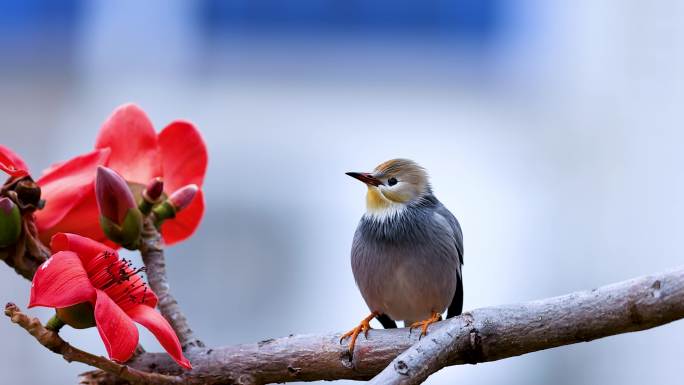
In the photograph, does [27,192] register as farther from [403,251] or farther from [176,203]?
[403,251]

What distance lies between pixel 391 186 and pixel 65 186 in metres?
0.77

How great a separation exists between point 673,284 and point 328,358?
35 centimetres

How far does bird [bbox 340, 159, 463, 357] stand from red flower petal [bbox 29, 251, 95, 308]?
2.55 feet

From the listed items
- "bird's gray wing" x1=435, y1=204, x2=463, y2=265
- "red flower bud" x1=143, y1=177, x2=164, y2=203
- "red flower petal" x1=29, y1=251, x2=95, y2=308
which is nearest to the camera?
"red flower petal" x1=29, y1=251, x2=95, y2=308

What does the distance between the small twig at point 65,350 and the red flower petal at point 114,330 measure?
6cm

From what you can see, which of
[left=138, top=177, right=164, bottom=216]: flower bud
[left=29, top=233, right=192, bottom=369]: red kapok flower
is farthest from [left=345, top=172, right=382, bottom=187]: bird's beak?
[left=29, top=233, right=192, bottom=369]: red kapok flower

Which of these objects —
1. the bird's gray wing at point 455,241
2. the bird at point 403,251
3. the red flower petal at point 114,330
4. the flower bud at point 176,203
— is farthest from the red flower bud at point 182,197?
the bird's gray wing at point 455,241

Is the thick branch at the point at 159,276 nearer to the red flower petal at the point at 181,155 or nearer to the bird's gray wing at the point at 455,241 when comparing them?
the red flower petal at the point at 181,155

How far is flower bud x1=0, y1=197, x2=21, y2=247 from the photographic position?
40.2 inches

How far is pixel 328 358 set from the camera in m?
1.09

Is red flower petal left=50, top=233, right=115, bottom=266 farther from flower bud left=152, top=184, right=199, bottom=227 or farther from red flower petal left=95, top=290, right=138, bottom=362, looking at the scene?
flower bud left=152, top=184, right=199, bottom=227

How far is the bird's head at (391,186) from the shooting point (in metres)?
1.77

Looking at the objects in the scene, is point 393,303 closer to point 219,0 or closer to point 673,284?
point 673,284

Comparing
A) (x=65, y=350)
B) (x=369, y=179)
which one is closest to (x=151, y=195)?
(x=65, y=350)
